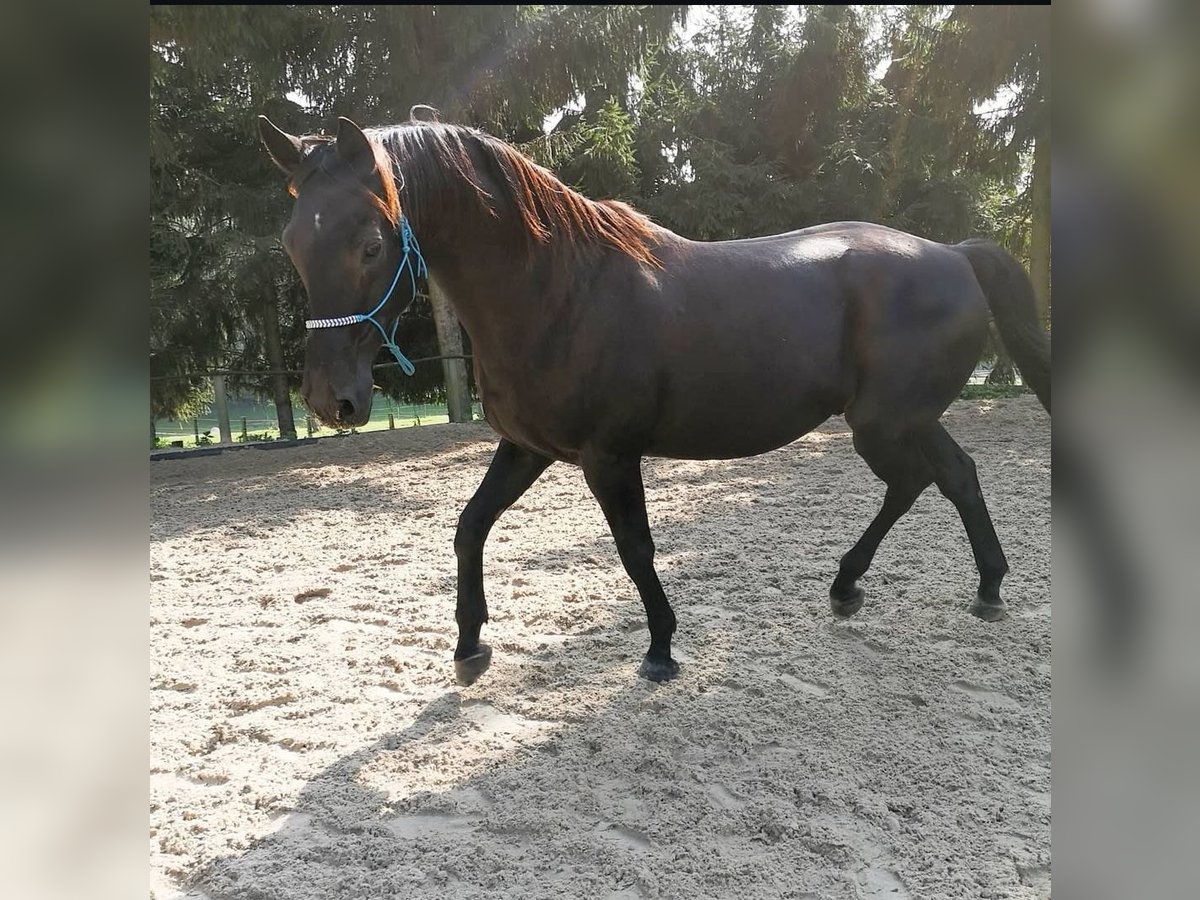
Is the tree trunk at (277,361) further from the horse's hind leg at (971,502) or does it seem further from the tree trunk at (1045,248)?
the horse's hind leg at (971,502)

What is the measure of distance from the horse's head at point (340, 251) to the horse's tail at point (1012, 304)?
2.33 metres

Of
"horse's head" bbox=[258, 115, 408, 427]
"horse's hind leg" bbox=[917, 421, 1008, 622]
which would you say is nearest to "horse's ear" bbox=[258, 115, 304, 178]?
"horse's head" bbox=[258, 115, 408, 427]

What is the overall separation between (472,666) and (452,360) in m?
7.25

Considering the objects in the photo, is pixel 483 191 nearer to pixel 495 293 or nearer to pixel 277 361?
pixel 495 293

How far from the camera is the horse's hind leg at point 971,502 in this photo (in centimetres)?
311

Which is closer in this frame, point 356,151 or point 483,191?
point 356,151

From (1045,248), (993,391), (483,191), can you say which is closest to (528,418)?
→ (483,191)

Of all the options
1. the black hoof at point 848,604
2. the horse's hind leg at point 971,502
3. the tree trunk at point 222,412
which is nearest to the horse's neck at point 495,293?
the horse's hind leg at point 971,502

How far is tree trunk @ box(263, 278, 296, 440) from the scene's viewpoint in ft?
32.7

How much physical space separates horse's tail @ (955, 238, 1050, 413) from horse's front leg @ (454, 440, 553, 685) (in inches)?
76.6

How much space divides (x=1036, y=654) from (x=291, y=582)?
11.3 feet

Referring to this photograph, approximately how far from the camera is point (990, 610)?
3.20m
